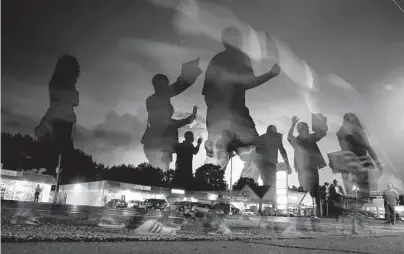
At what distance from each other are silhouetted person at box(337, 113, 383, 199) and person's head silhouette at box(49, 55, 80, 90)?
958cm

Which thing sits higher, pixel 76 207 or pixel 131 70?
pixel 131 70

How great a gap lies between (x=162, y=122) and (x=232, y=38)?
3.21m

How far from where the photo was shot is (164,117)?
25.7 feet

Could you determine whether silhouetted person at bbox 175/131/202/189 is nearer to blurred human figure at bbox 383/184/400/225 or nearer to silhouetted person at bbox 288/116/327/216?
silhouetted person at bbox 288/116/327/216

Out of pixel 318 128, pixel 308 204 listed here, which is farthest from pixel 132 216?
pixel 308 204

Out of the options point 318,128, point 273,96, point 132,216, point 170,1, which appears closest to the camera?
point 132,216

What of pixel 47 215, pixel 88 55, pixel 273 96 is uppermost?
pixel 273 96

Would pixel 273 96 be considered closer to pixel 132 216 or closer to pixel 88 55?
pixel 88 55

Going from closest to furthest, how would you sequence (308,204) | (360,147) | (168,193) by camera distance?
(360,147)
(168,193)
(308,204)

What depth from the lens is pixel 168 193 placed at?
1166 inches

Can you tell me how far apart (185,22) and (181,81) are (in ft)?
4.60

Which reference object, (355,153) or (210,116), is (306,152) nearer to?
(355,153)

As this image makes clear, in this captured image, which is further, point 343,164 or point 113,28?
point 343,164

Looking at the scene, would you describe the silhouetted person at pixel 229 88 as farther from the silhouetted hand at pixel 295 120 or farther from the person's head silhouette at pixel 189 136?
the silhouetted hand at pixel 295 120
